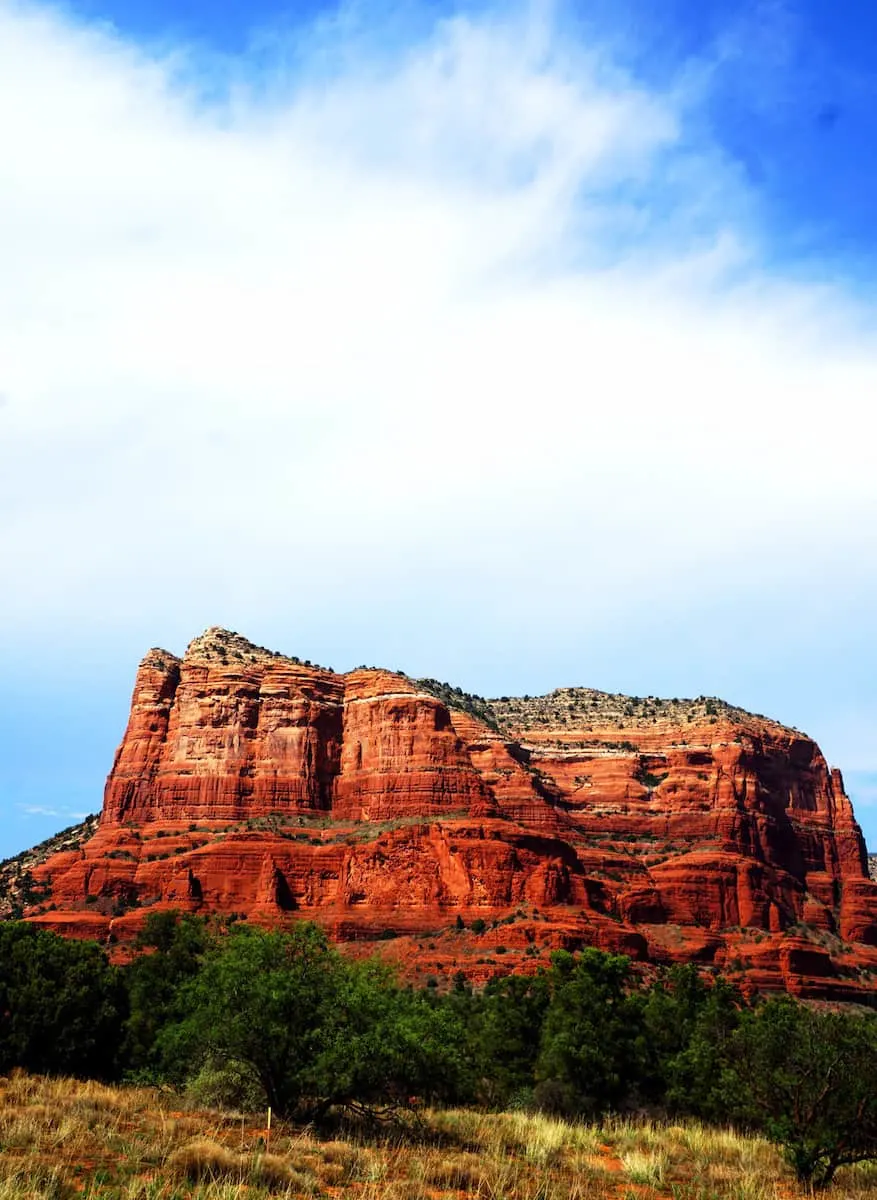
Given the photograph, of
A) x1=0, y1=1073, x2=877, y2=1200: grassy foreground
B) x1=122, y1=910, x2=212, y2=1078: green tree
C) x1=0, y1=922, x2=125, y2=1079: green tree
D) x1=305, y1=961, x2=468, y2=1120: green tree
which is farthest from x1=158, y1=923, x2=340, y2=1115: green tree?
x1=122, y1=910, x2=212, y2=1078: green tree

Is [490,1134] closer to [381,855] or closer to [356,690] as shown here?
[381,855]

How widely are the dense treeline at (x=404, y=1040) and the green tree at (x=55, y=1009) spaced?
7 centimetres

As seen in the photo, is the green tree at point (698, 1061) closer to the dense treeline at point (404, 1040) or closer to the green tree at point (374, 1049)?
the dense treeline at point (404, 1040)

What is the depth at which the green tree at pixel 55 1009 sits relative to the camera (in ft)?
130

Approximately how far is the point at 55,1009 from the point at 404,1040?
1758cm

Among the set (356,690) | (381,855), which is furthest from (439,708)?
(381,855)

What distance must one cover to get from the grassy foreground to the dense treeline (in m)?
1.46

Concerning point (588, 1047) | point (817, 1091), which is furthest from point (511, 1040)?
point (817, 1091)

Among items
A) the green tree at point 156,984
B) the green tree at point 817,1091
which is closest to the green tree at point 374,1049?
the green tree at point 817,1091

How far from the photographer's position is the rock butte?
102312 mm

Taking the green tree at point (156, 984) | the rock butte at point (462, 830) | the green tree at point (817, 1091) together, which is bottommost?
the green tree at point (817, 1091)

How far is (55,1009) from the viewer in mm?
40406

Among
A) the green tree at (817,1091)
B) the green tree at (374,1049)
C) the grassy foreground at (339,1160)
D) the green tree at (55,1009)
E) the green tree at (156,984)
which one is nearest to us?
the grassy foreground at (339,1160)

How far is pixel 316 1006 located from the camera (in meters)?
29.5
